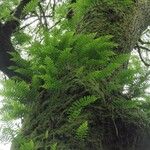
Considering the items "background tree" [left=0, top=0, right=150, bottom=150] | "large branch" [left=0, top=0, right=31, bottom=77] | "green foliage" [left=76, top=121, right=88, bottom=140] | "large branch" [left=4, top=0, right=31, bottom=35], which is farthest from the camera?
"large branch" [left=4, top=0, right=31, bottom=35]

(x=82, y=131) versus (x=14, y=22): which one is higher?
(x=14, y=22)

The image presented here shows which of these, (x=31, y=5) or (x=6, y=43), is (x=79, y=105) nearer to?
(x=6, y=43)

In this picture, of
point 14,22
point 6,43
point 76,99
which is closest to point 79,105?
point 76,99

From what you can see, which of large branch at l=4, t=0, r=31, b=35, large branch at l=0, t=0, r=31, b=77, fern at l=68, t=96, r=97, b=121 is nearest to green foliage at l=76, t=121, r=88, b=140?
fern at l=68, t=96, r=97, b=121

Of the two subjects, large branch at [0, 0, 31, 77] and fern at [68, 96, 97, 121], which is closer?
fern at [68, 96, 97, 121]

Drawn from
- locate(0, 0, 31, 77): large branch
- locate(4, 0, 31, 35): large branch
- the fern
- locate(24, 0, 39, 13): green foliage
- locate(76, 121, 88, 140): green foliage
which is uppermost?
locate(24, 0, 39, 13): green foliage

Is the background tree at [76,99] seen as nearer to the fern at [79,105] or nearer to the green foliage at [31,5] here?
the fern at [79,105]

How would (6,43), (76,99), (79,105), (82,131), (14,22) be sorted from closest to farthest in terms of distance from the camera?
(82,131) → (79,105) → (76,99) → (6,43) → (14,22)

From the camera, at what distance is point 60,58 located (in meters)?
2.95

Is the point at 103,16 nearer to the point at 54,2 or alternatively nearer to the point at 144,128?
the point at 144,128

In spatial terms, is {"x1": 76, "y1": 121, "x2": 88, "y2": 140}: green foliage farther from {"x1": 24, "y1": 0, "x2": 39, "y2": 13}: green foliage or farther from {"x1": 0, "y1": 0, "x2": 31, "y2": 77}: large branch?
{"x1": 24, "y1": 0, "x2": 39, "y2": 13}: green foliage

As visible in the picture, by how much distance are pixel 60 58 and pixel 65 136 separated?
63 centimetres

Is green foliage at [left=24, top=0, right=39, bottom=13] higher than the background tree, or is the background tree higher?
green foliage at [left=24, top=0, right=39, bottom=13]

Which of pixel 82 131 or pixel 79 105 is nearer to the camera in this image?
pixel 82 131
